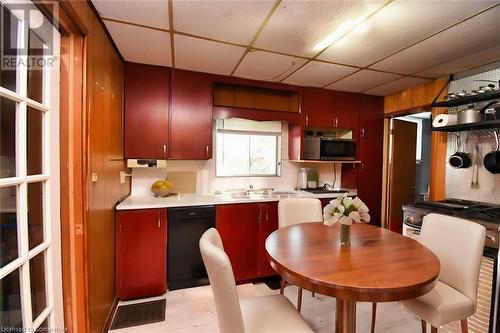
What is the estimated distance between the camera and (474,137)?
2.53m

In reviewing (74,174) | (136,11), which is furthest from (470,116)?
(74,174)

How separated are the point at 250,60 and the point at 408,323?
278 centimetres

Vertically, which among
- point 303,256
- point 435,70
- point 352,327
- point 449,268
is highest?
point 435,70

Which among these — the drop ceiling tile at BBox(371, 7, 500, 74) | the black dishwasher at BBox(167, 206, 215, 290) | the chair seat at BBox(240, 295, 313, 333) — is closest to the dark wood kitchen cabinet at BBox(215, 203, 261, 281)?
the black dishwasher at BBox(167, 206, 215, 290)

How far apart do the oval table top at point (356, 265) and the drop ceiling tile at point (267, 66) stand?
166cm

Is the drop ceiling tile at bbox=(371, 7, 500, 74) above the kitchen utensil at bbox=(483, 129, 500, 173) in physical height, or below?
above

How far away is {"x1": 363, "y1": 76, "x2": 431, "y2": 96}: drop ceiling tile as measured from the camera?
2.84 metres

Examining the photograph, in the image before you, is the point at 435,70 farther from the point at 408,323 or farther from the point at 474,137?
the point at 408,323

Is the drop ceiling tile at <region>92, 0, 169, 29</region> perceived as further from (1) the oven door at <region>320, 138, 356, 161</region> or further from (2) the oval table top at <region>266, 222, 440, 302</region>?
(1) the oven door at <region>320, 138, 356, 161</region>

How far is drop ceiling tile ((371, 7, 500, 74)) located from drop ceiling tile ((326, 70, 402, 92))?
0.16 meters

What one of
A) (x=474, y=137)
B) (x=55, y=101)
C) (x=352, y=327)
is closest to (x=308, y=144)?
(x=474, y=137)

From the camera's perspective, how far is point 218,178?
10.2ft

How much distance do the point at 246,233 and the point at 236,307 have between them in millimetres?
1577

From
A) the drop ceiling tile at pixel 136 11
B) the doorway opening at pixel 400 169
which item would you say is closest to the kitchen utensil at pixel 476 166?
the doorway opening at pixel 400 169
